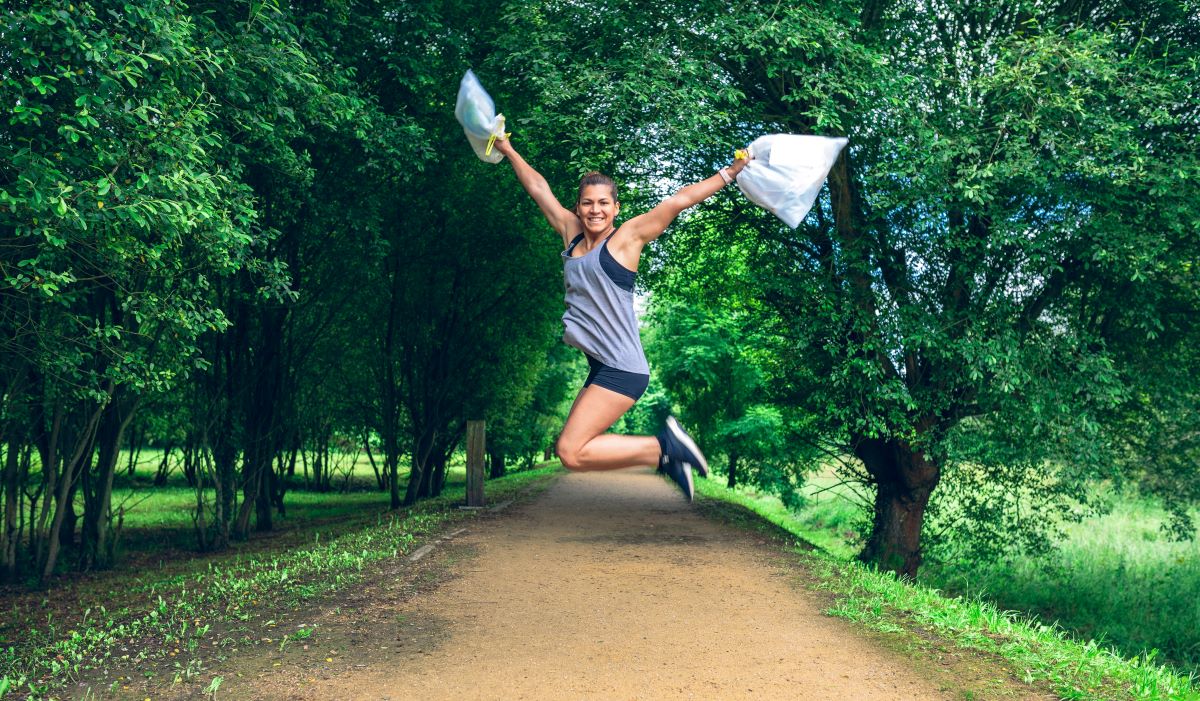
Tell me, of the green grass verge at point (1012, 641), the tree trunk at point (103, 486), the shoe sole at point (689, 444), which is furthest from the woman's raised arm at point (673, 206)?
the tree trunk at point (103, 486)

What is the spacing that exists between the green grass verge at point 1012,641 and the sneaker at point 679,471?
298 centimetres

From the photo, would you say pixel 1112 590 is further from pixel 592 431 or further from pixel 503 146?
pixel 503 146

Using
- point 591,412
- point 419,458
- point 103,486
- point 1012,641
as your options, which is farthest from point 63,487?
point 1012,641

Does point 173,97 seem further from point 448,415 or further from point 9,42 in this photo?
point 448,415

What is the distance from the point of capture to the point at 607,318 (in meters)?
4.36

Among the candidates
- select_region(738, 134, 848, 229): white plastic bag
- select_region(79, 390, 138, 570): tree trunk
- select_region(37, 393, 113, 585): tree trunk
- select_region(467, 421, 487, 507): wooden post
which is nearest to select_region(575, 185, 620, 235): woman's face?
select_region(738, 134, 848, 229): white plastic bag

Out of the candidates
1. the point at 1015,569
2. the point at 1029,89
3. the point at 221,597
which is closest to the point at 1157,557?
the point at 1015,569

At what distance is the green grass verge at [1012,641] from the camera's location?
5.49 m

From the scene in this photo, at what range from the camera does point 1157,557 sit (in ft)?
59.9

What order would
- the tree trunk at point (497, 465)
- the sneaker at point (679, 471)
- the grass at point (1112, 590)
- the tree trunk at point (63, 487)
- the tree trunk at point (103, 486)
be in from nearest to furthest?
the sneaker at point (679, 471) < the tree trunk at point (63, 487) < the tree trunk at point (103, 486) < the grass at point (1112, 590) < the tree trunk at point (497, 465)

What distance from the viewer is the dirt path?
17.0ft

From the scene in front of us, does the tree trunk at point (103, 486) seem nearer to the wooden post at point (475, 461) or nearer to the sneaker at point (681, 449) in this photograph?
the wooden post at point (475, 461)

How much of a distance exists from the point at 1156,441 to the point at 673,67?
1057cm

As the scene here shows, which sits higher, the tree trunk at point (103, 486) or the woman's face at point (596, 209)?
the woman's face at point (596, 209)
